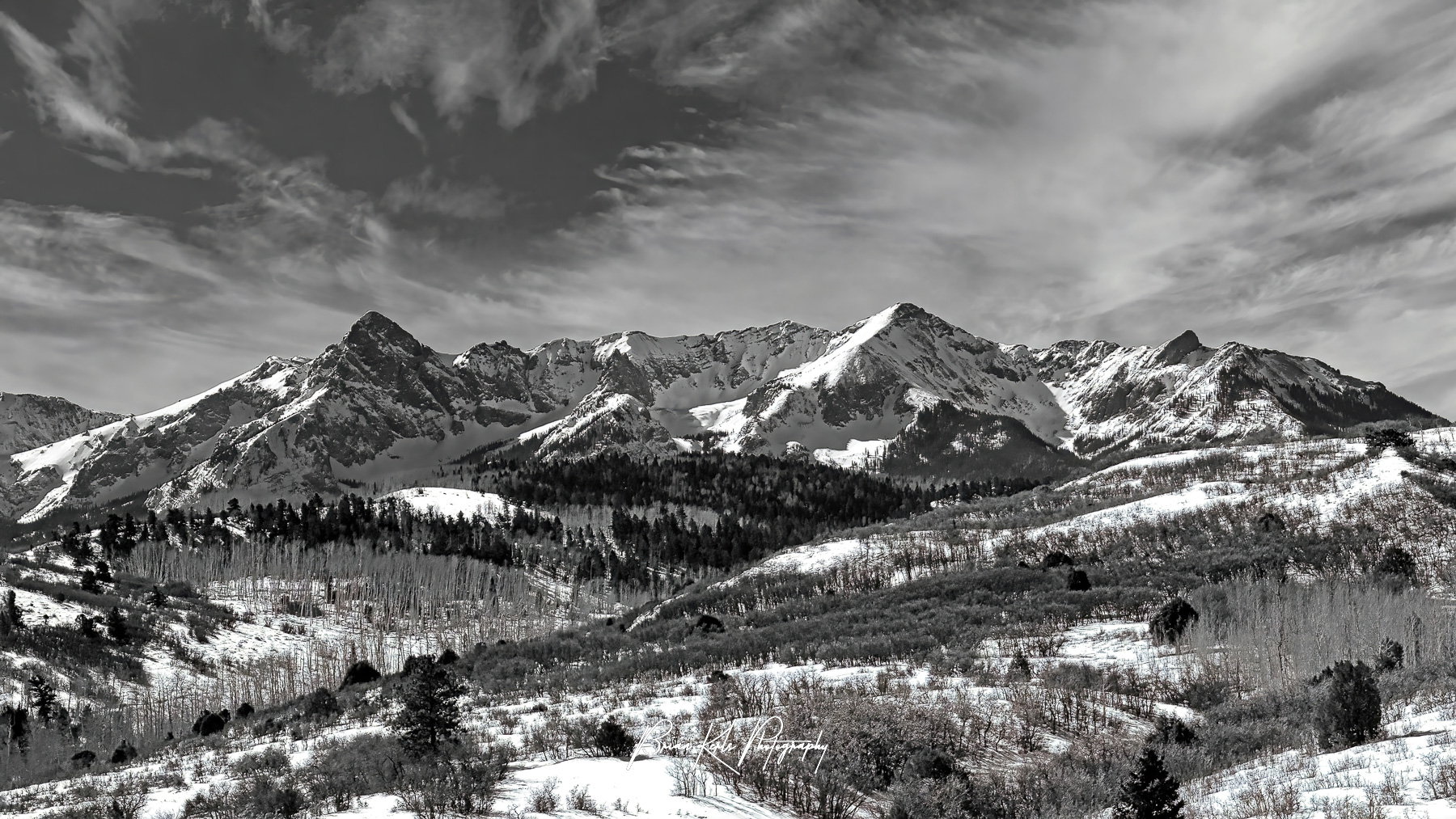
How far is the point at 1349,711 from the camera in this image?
17578 millimetres

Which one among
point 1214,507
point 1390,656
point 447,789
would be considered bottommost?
point 447,789

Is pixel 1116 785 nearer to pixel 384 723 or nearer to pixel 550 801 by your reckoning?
pixel 550 801

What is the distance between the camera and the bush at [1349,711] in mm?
17359

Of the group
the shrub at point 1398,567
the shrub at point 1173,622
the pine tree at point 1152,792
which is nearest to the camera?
the pine tree at point 1152,792

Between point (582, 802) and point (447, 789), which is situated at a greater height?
point (447, 789)

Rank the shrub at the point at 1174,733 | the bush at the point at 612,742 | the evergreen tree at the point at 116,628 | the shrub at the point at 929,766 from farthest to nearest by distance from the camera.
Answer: the evergreen tree at the point at 116,628 < the shrub at the point at 1174,733 < the bush at the point at 612,742 < the shrub at the point at 929,766

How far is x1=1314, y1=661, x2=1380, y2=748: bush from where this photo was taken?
1736 cm

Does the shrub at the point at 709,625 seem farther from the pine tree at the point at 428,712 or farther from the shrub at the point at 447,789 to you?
the shrub at the point at 447,789

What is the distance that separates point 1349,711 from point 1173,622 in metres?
18.3

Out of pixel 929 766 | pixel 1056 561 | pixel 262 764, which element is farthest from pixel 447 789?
pixel 1056 561

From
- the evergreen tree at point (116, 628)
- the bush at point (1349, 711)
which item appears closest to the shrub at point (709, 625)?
the bush at point (1349, 711)

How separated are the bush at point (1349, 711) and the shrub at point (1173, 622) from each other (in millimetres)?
16797

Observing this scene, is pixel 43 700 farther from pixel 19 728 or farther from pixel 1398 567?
pixel 1398 567

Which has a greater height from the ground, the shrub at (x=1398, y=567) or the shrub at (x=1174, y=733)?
the shrub at (x=1398, y=567)
